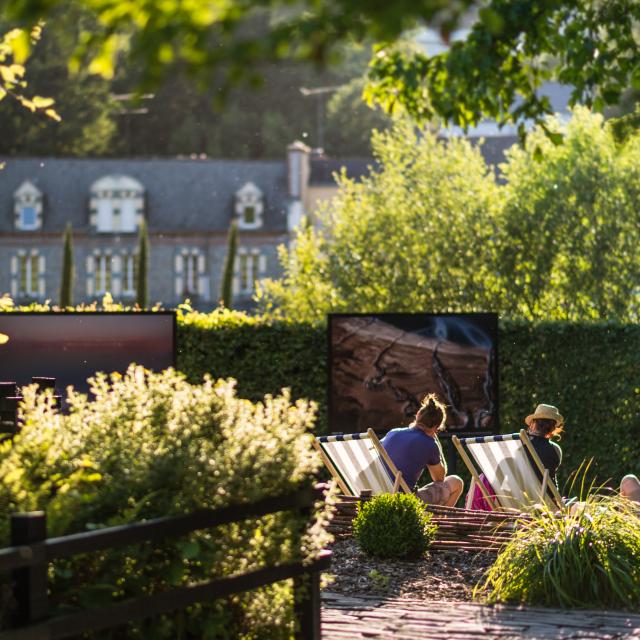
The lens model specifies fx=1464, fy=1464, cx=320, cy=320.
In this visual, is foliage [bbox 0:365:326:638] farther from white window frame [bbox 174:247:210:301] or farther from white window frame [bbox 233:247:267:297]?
white window frame [bbox 233:247:267:297]

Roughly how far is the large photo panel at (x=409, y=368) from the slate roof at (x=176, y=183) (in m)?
56.0

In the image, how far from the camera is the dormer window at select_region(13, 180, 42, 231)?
74250 millimetres

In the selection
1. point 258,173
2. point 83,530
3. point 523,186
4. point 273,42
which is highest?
point 258,173

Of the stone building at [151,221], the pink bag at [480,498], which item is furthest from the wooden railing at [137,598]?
the stone building at [151,221]

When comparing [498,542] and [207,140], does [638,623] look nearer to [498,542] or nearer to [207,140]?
[498,542]

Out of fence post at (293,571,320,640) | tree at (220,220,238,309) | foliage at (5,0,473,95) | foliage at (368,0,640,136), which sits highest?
tree at (220,220,238,309)

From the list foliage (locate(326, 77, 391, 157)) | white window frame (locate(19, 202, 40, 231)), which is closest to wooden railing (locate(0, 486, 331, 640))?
foliage (locate(326, 77, 391, 157))

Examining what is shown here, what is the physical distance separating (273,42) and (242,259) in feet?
225

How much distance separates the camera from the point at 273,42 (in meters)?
5.52

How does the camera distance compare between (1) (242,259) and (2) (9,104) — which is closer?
(2) (9,104)

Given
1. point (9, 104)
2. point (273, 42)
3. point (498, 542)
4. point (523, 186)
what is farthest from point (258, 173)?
point (273, 42)

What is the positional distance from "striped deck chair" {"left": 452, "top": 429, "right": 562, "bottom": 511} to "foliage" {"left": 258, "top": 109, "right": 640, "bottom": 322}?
19.7m

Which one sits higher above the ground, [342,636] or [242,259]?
[242,259]

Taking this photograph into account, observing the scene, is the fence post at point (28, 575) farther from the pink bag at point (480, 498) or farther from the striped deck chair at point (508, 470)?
the pink bag at point (480, 498)
